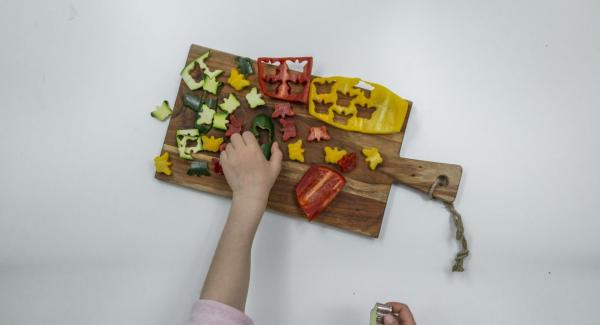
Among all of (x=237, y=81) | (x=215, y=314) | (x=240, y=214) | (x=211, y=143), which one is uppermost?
(x=237, y=81)

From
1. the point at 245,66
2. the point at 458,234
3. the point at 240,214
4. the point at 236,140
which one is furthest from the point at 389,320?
the point at 245,66

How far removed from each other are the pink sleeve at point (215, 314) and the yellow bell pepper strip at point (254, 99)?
36 centimetres

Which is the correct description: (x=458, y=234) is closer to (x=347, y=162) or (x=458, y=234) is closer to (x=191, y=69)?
(x=347, y=162)

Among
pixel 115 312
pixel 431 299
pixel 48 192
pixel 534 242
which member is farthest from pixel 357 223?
pixel 48 192

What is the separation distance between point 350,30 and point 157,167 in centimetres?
45

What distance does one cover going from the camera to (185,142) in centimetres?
87

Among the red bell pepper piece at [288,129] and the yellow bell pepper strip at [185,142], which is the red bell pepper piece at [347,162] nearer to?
the red bell pepper piece at [288,129]

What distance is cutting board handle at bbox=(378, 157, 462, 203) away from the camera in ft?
2.70

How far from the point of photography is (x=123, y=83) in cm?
91

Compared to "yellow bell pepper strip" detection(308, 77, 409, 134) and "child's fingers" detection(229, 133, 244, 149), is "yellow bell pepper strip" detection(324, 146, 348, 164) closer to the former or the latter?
"yellow bell pepper strip" detection(308, 77, 409, 134)

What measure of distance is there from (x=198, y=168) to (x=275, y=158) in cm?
15

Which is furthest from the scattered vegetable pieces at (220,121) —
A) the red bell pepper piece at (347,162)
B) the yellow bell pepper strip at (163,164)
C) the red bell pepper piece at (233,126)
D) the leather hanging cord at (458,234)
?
the leather hanging cord at (458,234)

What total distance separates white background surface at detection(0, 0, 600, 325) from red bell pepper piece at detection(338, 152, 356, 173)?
113 millimetres

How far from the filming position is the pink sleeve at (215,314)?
70cm
